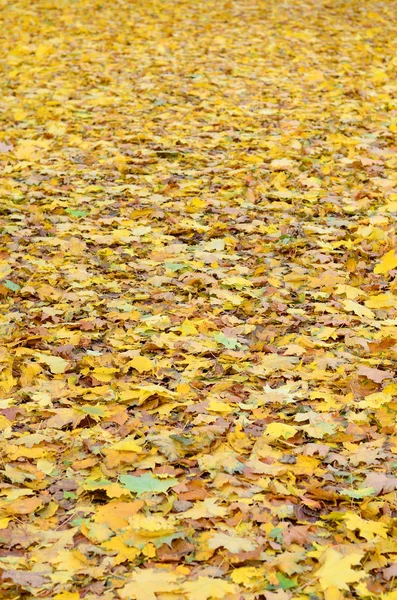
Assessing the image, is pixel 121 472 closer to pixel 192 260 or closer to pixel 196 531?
pixel 196 531

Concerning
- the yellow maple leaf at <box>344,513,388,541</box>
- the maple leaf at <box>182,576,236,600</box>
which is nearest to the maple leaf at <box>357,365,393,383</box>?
the yellow maple leaf at <box>344,513,388,541</box>

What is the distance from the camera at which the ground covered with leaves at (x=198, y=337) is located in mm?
2660

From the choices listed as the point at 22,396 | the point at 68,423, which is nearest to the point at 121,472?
the point at 68,423

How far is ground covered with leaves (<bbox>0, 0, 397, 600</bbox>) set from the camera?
2660 millimetres

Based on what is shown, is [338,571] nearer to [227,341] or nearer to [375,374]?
[375,374]

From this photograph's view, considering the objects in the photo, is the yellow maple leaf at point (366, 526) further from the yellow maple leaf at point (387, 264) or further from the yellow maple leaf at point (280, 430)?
the yellow maple leaf at point (387, 264)

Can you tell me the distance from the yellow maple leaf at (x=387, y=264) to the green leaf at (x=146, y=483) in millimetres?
2154

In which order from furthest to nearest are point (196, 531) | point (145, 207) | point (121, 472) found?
1. point (145, 207)
2. point (121, 472)
3. point (196, 531)

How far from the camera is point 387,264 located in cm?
465

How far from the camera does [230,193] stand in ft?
19.0

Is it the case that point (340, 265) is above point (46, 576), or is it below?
below

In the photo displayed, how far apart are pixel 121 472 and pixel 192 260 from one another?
2003 mm

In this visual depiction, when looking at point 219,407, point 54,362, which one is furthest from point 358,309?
point 54,362

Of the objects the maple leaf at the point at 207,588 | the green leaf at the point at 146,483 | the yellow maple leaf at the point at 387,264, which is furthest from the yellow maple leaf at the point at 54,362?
the yellow maple leaf at the point at 387,264
